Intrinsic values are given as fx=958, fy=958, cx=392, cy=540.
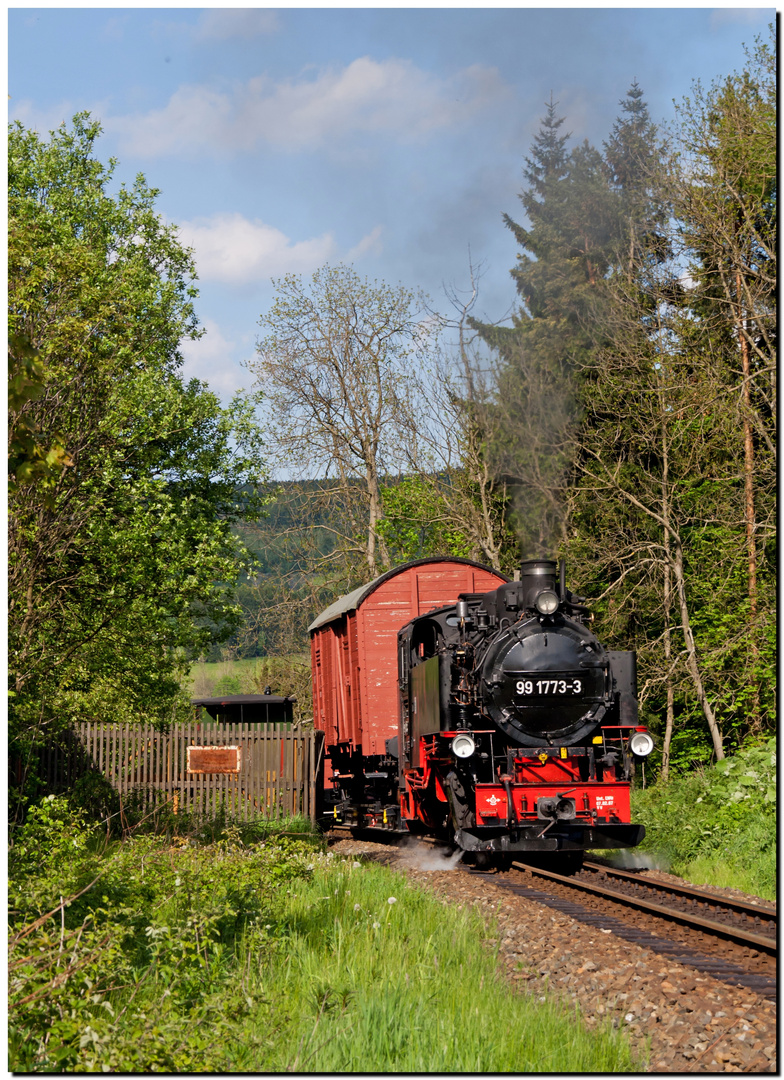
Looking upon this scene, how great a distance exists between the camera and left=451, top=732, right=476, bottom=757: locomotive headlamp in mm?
10070

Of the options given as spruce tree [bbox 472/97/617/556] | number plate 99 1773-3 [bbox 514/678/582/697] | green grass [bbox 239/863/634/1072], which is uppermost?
spruce tree [bbox 472/97/617/556]

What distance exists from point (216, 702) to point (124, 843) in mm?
20471

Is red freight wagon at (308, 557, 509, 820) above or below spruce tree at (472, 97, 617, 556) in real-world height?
below

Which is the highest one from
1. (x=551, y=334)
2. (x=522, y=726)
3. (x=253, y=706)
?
(x=551, y=334)

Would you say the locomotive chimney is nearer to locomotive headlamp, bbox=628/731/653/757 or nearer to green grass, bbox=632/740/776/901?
locomotive headlamp, bbox=628/731/653/757

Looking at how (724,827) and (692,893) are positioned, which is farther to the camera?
(724,827)

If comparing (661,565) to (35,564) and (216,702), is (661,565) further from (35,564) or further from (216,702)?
(216,702)

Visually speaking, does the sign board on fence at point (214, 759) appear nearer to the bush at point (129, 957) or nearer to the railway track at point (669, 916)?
the railway track at point (669, 916)

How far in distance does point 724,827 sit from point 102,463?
32.2ft

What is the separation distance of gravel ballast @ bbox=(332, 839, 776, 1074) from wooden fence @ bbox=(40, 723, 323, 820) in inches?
332

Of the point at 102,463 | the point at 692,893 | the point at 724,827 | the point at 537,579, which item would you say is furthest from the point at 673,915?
the point at 102,463

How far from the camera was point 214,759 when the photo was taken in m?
16.2

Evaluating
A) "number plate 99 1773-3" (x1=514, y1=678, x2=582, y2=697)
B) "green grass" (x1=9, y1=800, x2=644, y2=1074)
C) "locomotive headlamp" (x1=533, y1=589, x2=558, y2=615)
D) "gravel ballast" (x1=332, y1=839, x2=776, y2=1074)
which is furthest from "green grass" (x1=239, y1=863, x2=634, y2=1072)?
"locomotive headlamp" (x1=533, y1=589, x2=558, y2=615)

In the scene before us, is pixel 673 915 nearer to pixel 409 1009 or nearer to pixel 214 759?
pixel 409 1009
